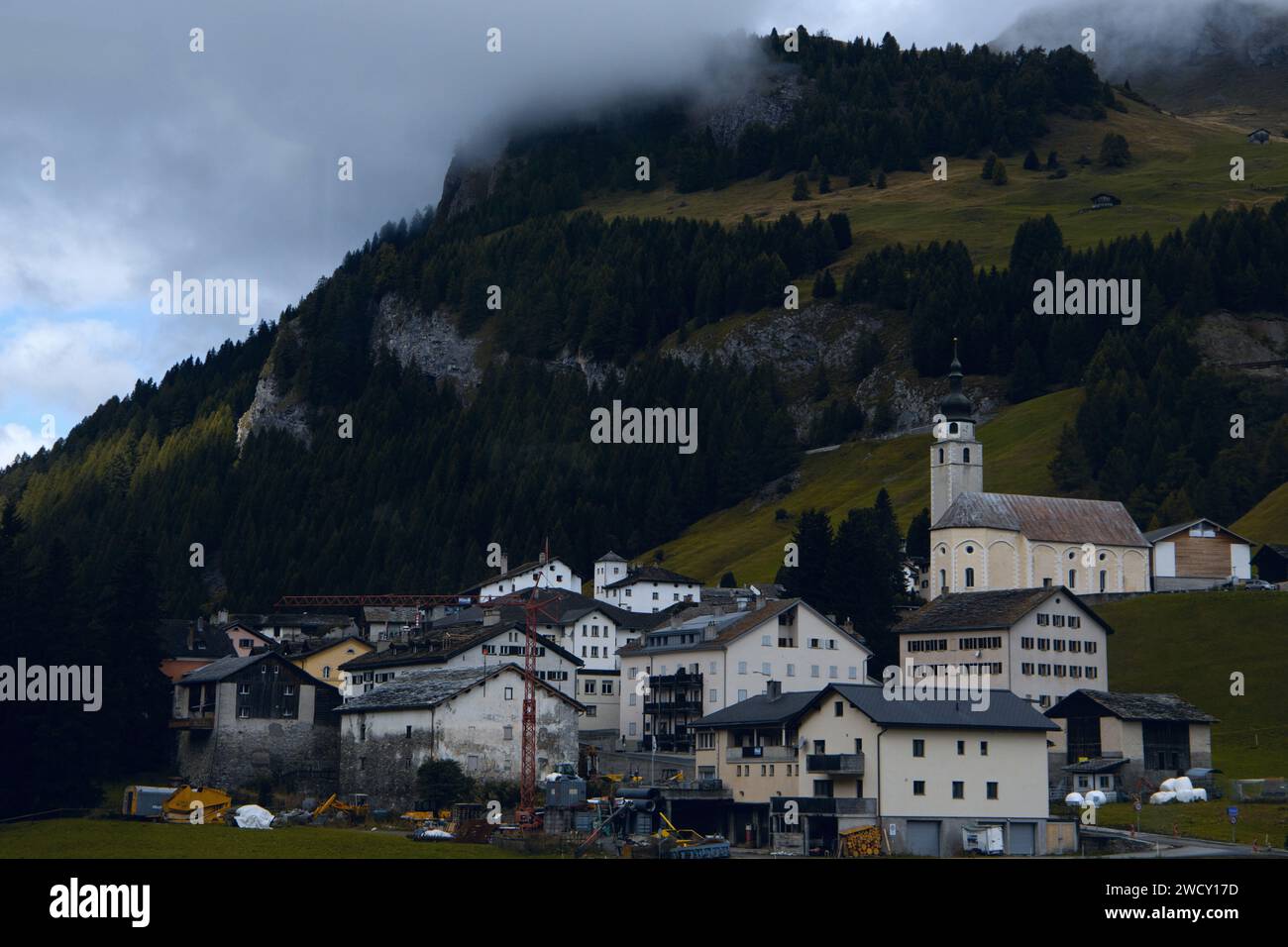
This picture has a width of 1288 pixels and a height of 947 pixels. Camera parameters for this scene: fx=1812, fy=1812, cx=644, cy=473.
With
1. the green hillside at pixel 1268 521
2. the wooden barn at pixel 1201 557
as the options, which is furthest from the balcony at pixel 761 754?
the green hillside at pixel 1268 521

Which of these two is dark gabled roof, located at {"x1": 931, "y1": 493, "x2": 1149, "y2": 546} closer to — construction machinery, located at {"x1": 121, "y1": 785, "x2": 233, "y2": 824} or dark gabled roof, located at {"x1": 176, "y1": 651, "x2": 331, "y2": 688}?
dark gabled roof, located at {"x1": 176, "y1": 651, "x2": 331, "y2": 688}

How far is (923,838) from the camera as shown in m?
81.1

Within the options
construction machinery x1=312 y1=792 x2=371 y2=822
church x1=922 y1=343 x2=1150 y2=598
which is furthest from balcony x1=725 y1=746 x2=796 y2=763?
church x1=922 y1=343 x2=1150 y2=598

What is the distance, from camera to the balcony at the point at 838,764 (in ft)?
268

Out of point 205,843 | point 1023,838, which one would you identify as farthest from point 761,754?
point 205,843

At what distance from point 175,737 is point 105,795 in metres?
10.6

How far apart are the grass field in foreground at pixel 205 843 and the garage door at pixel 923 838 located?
18948mm

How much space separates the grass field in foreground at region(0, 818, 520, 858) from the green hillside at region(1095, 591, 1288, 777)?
47.5 meters

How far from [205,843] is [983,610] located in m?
66.3

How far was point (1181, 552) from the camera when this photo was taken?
153500 mm

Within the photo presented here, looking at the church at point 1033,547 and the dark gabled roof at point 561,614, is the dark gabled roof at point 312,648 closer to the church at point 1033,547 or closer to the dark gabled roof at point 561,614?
the dark gabled roof at point 561,614

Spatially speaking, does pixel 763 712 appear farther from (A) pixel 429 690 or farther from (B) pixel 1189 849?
(B) pixel 1189 849
